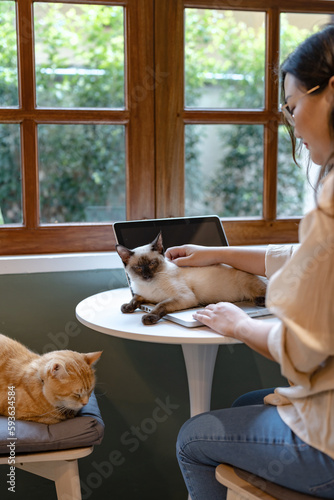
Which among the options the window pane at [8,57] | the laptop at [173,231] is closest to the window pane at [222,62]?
the window pane at [8,57]

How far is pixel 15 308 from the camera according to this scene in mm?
1916

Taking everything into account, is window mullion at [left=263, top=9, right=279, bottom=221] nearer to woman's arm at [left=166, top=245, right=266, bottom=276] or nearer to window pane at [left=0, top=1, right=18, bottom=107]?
woman's arm at [left=166, top=245, right=266, bottom=276]

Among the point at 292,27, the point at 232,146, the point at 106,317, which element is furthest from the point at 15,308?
the point at 232,146

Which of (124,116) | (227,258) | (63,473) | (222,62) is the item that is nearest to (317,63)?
(227,258)

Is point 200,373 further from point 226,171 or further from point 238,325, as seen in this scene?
point 226,171

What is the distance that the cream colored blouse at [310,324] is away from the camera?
89 centimetres

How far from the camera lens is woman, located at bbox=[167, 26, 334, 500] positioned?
2.96ft

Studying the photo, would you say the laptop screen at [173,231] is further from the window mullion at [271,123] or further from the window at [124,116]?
the window mullion at [271,123]

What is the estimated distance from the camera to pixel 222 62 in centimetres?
340

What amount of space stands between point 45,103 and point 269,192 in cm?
129

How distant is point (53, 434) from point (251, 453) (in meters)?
0.55

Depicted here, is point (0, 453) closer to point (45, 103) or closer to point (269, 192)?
point (269, 192)

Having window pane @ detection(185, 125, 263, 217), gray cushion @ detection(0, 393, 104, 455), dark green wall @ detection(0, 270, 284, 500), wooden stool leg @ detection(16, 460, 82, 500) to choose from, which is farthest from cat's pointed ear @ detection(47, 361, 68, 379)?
window pane @ detection(185, 125, 263, 217)

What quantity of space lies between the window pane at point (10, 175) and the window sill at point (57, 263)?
0.84ft
